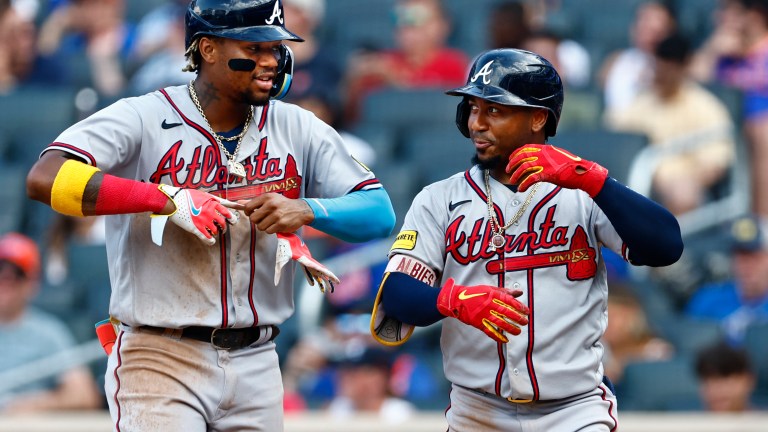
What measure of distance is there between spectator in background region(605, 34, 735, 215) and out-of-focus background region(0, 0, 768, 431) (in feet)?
0.04

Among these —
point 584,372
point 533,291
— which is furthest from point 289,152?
point 584,372

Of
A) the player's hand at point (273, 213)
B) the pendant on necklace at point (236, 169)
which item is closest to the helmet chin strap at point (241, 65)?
the pendant on necklace at point (236, 169)

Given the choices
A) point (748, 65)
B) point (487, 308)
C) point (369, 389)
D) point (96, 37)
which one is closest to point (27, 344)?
point (369, 389)

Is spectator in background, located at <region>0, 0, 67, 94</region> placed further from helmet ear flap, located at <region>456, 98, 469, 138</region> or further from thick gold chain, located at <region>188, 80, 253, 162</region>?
helmet ear flap, located at <region>456, 98, 469, 138</region>

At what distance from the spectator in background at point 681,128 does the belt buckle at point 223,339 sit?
13.8 feet

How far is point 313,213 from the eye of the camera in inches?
148

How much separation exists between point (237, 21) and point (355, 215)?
65 centimetres

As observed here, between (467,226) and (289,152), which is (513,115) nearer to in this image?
(467,226)

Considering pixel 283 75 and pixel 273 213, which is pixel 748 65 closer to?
pixel 283 75

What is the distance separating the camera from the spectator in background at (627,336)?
265 inches

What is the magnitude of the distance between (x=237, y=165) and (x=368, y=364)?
278 centimetres

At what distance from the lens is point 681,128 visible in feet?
25.7

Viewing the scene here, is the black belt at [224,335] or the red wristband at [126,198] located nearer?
the red wristband at [126,198]

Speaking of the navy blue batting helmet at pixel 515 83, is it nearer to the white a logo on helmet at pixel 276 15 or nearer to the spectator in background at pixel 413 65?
the white a logo on helmet at pixel 276 15
